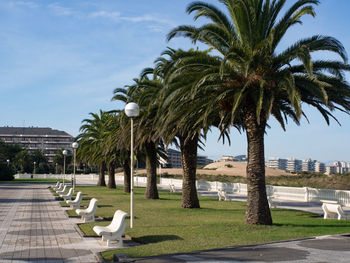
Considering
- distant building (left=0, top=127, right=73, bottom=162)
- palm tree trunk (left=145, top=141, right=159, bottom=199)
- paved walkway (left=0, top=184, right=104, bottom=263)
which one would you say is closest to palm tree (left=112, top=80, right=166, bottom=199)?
palm tree trunk (left=145, top=141, right=159, bottom=199)

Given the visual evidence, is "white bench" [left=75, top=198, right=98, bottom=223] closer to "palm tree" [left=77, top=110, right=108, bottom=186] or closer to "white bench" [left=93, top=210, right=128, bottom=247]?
"white bench" [left=93, top=210, right=128, bottom=247]

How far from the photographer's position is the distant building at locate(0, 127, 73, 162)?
161750 millimetres

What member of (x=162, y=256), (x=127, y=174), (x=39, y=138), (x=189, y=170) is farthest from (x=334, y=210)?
(x=39, y=138)

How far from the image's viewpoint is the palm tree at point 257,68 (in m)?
13.6

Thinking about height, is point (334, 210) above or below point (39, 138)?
below

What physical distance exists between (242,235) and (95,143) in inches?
1325

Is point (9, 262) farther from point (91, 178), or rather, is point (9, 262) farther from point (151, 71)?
point (91, 178)

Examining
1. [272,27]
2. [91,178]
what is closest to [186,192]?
[272,27]

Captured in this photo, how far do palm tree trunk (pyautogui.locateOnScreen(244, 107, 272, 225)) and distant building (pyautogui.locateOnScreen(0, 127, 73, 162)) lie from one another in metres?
155

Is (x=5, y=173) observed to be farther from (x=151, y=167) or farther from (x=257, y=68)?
(x=257, y=68)

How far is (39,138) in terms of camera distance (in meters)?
165

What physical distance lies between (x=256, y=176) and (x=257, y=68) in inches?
149

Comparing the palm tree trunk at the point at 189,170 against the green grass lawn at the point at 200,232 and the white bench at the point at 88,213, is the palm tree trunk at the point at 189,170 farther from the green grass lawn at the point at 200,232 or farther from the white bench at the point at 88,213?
the white bench at the point at 88,213

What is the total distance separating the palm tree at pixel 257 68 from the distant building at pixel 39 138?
509 ft
